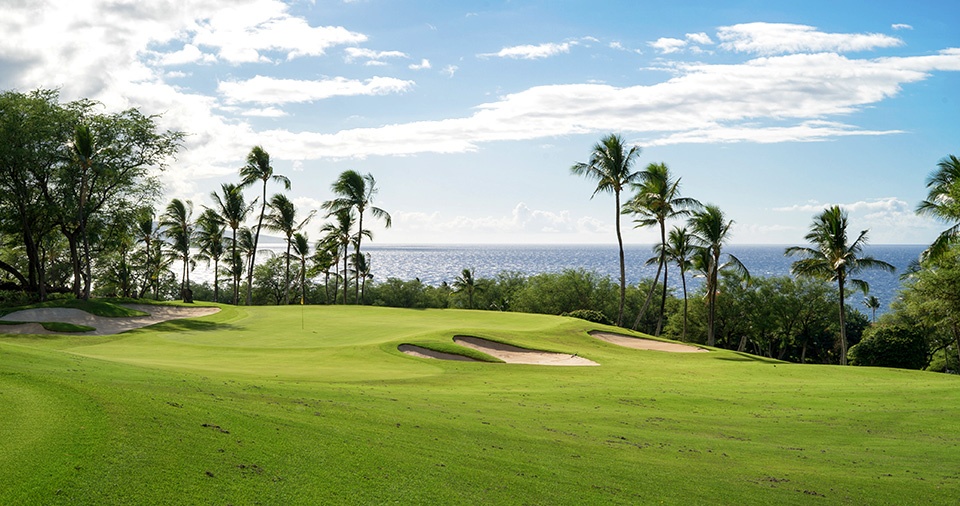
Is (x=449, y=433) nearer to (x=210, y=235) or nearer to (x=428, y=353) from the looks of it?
(x=428, y=353)

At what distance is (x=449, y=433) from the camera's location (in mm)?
12695

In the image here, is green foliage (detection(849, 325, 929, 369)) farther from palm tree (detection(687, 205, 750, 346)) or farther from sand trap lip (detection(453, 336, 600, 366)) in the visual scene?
sand trap lip (detection(453, 336, 600, 366))

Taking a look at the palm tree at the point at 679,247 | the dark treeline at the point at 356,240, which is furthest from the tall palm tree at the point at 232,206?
the palm tree at the point at 679,247

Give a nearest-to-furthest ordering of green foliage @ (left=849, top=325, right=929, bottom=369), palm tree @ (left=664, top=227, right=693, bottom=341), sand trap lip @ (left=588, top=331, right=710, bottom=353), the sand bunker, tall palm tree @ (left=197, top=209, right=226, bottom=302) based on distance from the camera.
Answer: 1. the sand bunker
2. sand trap lip @ (left=588, top=331, right=710, bottom=353)
3. green foliage @ (left=849, top=325, right=929, bottom=369)
4. palm tree @ (left=664, top=227, right=693, bottom=341)
5. tall palm tree @ (left=197, top=209, right=226, bottom=302)

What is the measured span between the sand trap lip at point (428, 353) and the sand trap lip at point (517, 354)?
1.70 metres

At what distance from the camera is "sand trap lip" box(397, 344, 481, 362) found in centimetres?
2706

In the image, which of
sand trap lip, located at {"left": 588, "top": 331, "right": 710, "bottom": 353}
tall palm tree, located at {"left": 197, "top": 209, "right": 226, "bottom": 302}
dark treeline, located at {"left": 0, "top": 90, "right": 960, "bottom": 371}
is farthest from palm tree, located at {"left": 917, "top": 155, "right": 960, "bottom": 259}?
tall palm tree, located at {"left": 197, "top": 209, "right": 226, "bottom": 302}

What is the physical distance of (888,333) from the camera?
4106 cm

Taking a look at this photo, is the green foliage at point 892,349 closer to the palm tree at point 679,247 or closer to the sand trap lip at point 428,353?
the palm tree at point 679,247

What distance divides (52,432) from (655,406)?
14181 millimetres

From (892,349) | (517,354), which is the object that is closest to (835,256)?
(892,349)

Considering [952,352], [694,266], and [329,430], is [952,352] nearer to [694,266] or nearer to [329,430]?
[694,266]

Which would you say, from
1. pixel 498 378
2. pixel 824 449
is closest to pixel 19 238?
pixel 498 378

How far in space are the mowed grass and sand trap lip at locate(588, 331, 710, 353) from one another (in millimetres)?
9156
